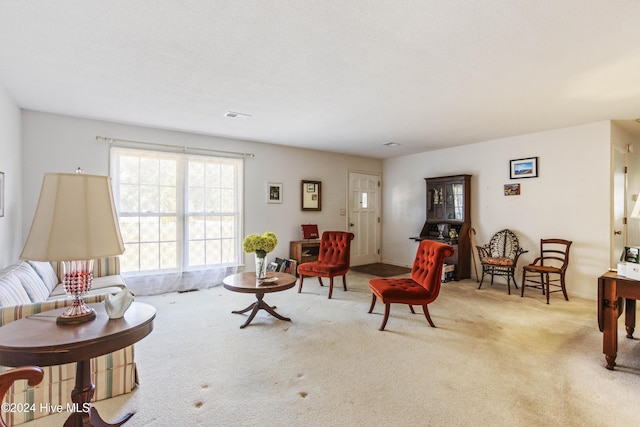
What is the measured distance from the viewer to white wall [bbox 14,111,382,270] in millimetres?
3846

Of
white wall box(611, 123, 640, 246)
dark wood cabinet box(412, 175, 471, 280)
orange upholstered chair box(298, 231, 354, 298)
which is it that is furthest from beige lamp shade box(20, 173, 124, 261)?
white wall box(611, 123, 640, 246)

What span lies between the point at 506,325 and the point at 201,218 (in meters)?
4.32

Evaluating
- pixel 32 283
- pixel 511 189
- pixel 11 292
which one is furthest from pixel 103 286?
pixel 511 189

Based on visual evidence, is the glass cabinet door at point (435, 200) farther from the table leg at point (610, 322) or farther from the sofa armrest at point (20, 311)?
the sofa armrest at point (20, 311)

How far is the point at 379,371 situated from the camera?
7.78 ft

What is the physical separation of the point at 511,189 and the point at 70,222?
18.4 ft

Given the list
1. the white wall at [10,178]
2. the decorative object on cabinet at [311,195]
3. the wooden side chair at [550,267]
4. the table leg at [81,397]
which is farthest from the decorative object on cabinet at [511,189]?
the white wall at [10,178]

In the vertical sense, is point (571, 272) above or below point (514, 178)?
below

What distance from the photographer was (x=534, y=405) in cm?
196

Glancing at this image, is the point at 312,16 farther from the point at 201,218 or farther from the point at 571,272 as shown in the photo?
the point at 571,272

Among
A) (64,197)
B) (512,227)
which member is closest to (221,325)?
(64,197)

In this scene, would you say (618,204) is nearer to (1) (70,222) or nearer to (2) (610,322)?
(2) (610,322)

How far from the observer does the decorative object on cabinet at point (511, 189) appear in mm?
5016

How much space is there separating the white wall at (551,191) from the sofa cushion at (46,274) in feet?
19.1
